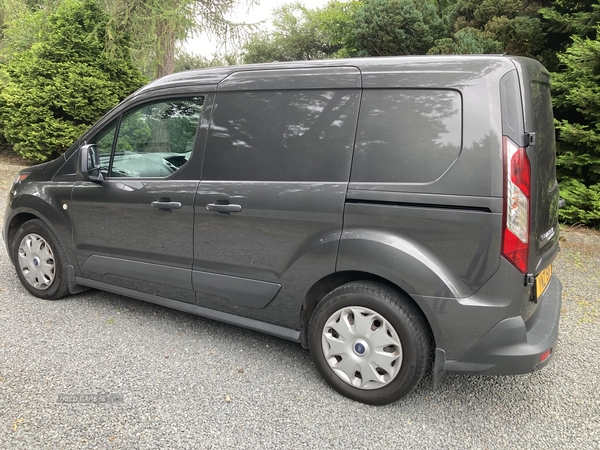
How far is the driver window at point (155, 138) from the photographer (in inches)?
130

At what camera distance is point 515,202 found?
7.41 ft

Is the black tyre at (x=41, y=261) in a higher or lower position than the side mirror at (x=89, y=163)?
lower

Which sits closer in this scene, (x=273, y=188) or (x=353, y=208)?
(x=353, y=208)

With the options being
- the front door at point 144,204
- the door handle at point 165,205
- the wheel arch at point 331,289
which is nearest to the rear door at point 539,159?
the wheel arch at point 331,289

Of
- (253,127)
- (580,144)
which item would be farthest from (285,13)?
(253,127)

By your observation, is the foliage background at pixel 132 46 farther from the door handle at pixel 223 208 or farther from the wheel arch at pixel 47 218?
the wheel arch at pixel 47 218

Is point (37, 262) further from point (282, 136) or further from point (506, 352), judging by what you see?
point (506, 352)

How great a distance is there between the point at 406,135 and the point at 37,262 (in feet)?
10.9

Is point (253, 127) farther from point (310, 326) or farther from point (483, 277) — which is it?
point (483, 277)

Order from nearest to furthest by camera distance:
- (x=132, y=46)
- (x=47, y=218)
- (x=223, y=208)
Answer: (x=223, y=208)
(x=47, y=218)
(x=132, y=46)

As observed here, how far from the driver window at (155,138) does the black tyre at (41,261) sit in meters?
0.93

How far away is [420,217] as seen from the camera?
241 centimetres

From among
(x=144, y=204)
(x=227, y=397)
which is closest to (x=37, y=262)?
(x=144, y=204)

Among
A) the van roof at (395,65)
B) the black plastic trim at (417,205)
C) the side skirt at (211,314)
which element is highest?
the van roof at (395,65)
